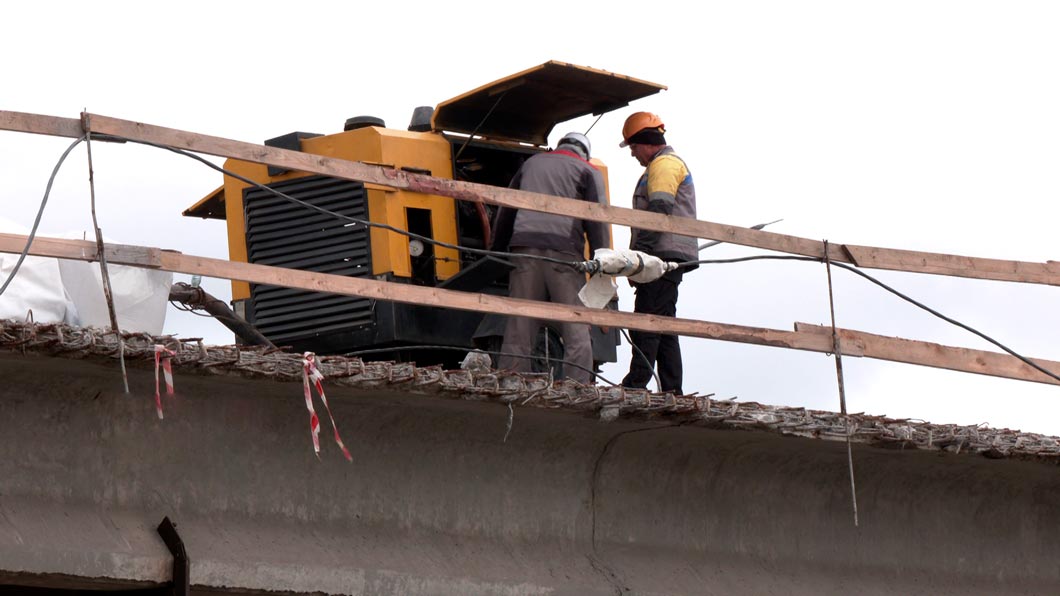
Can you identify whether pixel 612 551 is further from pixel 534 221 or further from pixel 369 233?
pixel 369 233

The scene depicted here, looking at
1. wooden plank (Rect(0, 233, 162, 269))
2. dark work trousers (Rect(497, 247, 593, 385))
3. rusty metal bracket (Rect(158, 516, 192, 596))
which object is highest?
wooden plank (Rect(0, 233, 162, 269))

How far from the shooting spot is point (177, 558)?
25.1 feet

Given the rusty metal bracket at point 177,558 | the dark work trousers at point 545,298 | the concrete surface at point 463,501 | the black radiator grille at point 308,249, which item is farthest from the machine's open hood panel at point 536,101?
the rusty metal bracket at point 177,558

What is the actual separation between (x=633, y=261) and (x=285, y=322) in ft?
9.66

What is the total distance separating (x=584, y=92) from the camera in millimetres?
11820

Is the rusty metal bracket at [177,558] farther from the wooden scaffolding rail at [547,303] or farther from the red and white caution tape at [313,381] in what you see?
the wooden scaffolding rail at [547,303]

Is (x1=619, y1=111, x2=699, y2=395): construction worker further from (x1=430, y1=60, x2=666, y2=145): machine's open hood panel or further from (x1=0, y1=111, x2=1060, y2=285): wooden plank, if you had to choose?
(x1=0, y1=111, x2=1060, y2=285): wooden plank

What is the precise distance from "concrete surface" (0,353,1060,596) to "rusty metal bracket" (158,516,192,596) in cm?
4

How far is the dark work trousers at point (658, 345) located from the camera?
10828mm

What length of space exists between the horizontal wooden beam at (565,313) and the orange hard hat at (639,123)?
2.68m

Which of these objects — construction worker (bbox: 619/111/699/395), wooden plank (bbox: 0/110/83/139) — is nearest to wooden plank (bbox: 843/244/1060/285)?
construction worker (bbox: 619/111/699/395)

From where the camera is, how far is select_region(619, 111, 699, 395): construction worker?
10914 millimetres

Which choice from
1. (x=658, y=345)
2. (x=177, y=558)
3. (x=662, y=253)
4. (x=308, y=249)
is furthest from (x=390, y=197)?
(x=177, y=558)

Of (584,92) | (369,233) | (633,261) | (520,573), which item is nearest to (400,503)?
(520,573)
